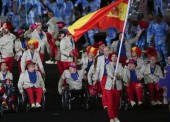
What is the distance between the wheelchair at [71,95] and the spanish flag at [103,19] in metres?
2.17

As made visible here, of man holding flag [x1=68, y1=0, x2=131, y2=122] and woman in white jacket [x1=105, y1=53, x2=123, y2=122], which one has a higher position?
man holding flag [x1=68, y1=0, x2=131, y2=122]

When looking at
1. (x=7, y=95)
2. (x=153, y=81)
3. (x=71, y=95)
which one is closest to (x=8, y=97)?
(x=7, y=95)

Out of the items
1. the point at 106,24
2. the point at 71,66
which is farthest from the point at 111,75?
the point at 71,66

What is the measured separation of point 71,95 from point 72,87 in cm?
21

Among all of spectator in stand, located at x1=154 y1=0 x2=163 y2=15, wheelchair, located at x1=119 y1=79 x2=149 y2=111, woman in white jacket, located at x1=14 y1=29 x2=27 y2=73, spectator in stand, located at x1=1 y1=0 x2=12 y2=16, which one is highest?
spectator in stand, located at x1=1 y1=0 x2=12 y2=16

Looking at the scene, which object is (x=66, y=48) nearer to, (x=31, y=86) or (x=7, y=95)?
(x=31, y=86)

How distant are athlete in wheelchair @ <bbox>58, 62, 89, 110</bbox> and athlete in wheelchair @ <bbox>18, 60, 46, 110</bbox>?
0.54 m

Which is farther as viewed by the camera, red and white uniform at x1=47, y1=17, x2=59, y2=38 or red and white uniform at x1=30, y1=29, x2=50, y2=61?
red and white uniform at x1=47, y1=17, x2=59, y2=38

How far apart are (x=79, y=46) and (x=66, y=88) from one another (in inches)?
447

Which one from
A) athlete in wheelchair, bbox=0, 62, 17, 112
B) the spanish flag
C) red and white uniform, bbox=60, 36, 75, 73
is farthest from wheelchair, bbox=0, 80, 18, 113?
red and white uniform, bbox=60, 36, 75, 73

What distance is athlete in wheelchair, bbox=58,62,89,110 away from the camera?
21.0 meters

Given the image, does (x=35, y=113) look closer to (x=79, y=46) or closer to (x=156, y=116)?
(x=156, y=116)

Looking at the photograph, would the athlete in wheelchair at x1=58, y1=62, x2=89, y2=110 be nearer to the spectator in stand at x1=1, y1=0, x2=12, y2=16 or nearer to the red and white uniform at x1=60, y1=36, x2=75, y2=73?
the red and white uniform at x1=60, y1=36, x2=75, y2=73

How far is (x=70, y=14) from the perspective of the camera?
3497cm
